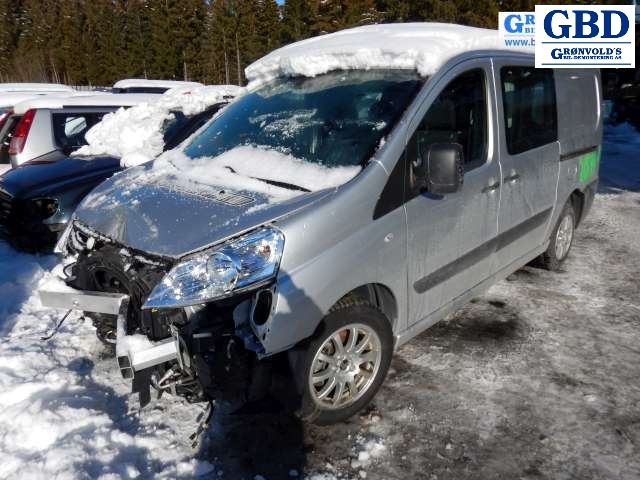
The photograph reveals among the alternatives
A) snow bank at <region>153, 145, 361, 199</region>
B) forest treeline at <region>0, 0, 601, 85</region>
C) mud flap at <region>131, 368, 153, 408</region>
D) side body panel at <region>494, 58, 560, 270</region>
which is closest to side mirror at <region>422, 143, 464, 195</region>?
snow bank at <region>153, 145, 361, 199</region>

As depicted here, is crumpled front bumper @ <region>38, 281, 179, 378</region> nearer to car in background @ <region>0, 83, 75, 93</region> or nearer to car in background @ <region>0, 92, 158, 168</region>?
car in background @ <region>0, 92, 158, 168</region>

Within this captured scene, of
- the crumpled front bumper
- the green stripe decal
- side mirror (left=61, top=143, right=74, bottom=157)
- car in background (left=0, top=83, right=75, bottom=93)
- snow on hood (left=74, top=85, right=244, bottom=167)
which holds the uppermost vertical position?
car in background (left=0, top=83, right=75, bottom=93)

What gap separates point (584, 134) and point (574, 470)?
3429mm

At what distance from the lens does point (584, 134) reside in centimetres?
486

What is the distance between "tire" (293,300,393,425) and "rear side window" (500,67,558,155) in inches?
71.2

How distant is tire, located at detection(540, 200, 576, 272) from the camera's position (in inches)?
192

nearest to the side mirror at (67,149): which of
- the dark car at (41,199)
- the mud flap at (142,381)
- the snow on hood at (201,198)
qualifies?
the dark car at (41,199)

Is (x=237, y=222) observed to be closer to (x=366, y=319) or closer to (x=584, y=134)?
(x=366, y=319)

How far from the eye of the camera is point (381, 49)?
320 cm

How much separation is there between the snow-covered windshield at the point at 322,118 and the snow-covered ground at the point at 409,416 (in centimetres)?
156

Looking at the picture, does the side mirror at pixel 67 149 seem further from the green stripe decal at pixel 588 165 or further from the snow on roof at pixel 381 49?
the green stripe decal at pixel 588 165

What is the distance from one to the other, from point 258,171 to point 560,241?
11.7ft

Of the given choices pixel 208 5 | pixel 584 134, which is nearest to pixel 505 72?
pixel 584 134

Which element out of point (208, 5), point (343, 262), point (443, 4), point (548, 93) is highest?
point (208, 5)
